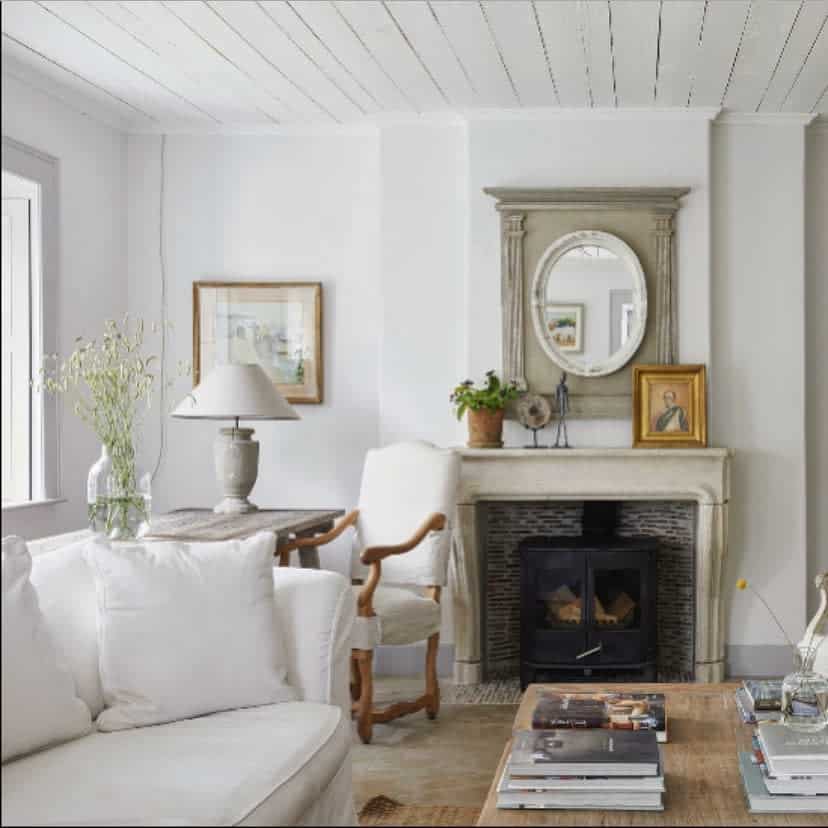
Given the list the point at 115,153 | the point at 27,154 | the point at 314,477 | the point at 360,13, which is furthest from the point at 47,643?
the point at 115,153

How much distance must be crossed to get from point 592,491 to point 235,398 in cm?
162

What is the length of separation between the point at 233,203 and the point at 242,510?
156cm

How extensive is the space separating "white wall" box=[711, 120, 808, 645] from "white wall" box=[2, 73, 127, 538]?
278 cm

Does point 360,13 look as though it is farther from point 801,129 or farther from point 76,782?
point 76,782

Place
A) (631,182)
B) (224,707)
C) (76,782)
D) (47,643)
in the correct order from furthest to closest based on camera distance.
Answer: (631,182)
(224,707)
(47,643)
(76,782)

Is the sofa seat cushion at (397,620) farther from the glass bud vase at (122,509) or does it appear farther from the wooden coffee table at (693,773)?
the wooden coffee table at (693,773)

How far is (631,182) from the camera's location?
17.7 ft

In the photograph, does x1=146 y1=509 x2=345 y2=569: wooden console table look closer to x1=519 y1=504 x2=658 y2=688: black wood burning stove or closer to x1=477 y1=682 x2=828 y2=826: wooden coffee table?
x1=519 y1=504 x2=658 y2=688: black wood burning stove

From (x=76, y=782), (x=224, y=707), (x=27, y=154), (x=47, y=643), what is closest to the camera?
A: (x=76, y=782)

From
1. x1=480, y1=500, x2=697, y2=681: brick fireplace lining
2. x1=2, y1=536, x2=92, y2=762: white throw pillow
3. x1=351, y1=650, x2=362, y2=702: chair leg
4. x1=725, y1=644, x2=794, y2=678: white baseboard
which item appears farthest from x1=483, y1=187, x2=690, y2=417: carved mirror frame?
x1=2, y1=536, x2=92, y2=762: white throw pillow

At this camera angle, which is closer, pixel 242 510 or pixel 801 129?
pixel 242 510

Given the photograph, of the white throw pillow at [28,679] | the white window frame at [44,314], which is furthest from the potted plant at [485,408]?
the white throw pillow at [28,679]

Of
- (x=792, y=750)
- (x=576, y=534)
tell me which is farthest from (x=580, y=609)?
(x=792, y=750)

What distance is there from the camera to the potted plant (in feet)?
17.3
